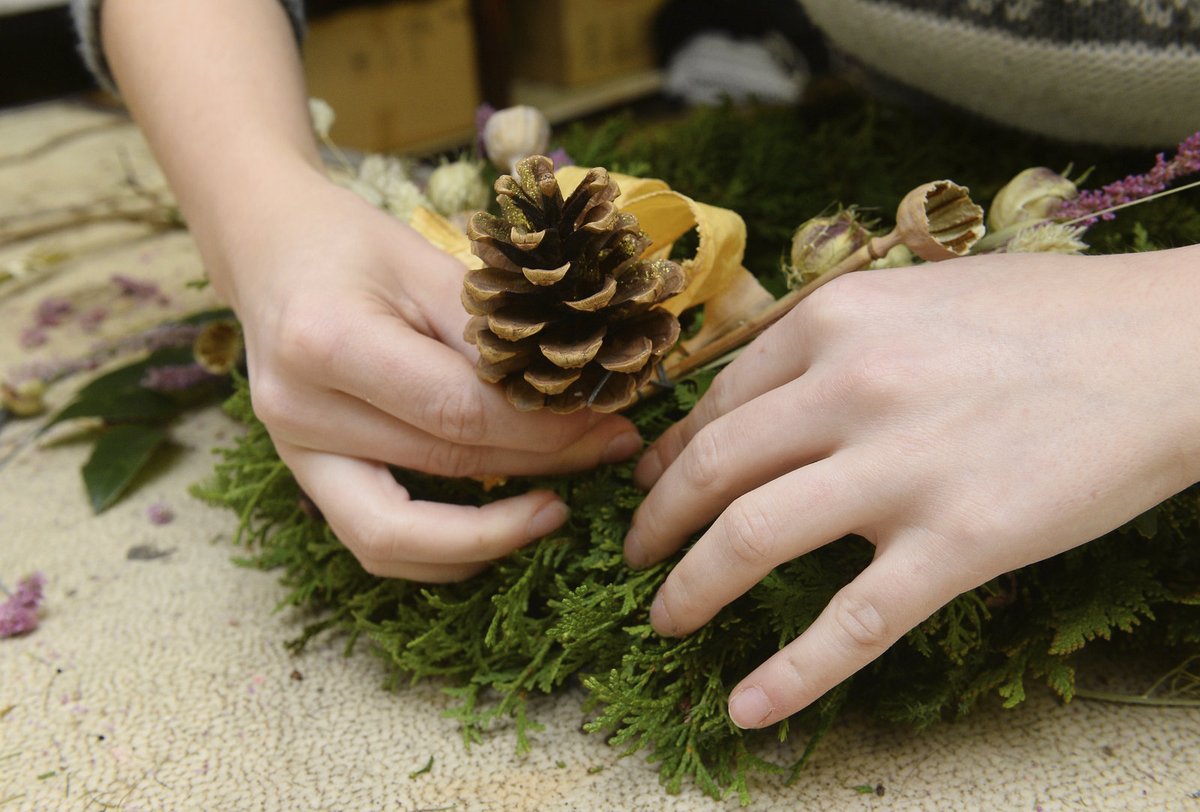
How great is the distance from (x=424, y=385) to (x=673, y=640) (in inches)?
7.8

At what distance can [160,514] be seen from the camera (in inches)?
30.1

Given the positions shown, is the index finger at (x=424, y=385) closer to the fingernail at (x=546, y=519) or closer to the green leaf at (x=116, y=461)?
the fingernail at (x=546, y=519)

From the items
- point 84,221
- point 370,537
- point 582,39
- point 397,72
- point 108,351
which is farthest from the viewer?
point 582,39

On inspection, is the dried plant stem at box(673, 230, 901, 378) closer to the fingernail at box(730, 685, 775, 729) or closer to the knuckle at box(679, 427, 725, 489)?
the knuckle at box(679, 427, 725, 489)

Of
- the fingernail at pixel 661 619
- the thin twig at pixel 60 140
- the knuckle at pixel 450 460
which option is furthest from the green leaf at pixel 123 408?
the thin twig at pixel 60 140

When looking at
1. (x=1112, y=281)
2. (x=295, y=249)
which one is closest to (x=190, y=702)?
(x=295, y=249)

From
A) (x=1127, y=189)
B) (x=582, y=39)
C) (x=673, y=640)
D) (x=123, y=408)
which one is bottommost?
(x=582, y=39)

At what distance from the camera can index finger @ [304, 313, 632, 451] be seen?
0.50 m

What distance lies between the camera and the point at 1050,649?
1.63ft

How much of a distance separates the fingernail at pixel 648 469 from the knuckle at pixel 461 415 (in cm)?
11

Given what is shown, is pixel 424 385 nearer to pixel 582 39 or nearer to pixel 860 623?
pixel 860 623

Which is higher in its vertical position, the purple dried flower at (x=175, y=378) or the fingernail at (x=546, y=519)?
the fingernail at (x=546, y=519)

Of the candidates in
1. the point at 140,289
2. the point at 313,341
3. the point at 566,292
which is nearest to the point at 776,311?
the point at 566,292

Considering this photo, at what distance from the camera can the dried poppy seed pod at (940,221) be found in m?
0.48
